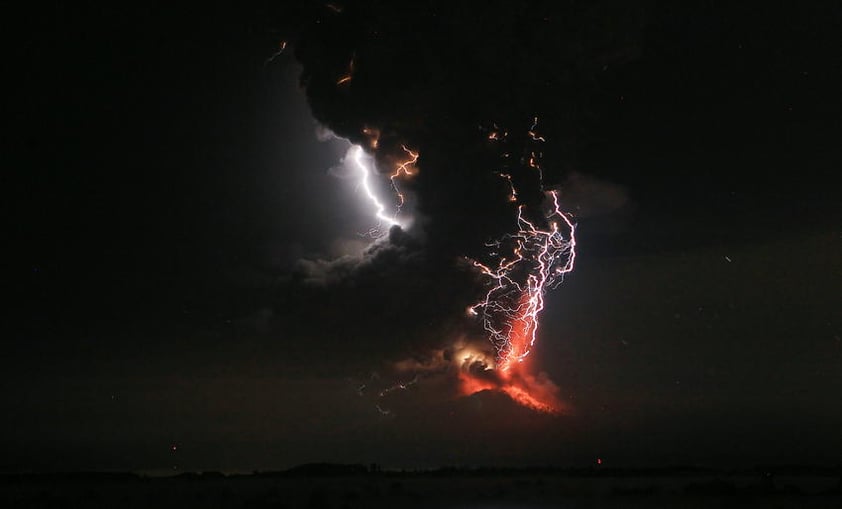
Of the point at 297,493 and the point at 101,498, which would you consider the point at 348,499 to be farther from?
the point at 101,498

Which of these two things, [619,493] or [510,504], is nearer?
[510,504]

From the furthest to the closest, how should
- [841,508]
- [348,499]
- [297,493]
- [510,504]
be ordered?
1. [297,493]
2. [348,499]
3. [510,504]
4. [841,508]

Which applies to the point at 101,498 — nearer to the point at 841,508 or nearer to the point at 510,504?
the point at 510,504

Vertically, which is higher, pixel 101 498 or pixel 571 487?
pixel 571 487

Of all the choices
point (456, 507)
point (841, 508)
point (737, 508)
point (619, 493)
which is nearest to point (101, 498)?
point (456, 507)

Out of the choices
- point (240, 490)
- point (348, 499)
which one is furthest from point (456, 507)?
point (240, 490)

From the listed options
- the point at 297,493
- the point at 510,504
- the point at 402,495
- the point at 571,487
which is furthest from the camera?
the point at 571,487

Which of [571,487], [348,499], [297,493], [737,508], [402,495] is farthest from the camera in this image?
[571,487]

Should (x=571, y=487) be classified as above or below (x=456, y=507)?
above

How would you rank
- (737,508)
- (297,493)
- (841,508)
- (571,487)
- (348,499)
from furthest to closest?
(571,487), (297,493), (348,499), (737,508), (841,508)
